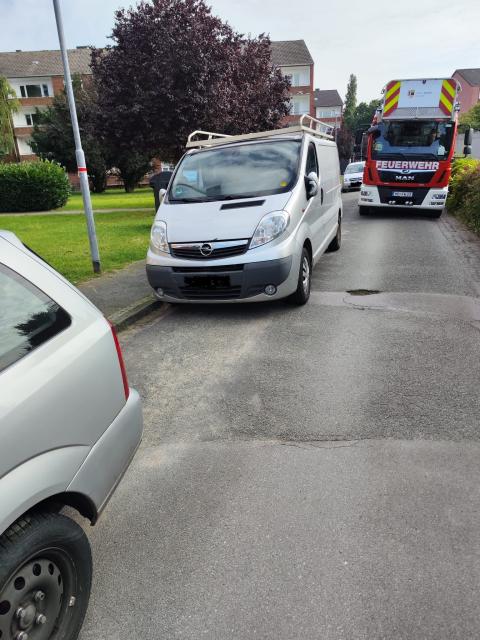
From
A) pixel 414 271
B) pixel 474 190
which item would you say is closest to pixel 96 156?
pixel 474 190

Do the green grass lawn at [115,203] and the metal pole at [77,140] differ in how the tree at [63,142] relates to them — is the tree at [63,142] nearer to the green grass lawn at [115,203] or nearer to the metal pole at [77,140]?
the green grass lawn at [115,203]

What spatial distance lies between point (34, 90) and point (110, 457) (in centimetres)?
6641

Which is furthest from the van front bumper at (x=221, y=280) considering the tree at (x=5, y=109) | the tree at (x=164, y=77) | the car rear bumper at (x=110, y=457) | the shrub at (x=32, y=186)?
the tree at (x=5, y=109)

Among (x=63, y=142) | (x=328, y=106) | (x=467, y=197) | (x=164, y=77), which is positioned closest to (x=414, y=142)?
(x=467, y=197)

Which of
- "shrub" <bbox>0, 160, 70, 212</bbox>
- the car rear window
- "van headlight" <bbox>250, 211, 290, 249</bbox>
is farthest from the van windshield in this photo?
"shrub" <bbox>0, 160, 70, 212</bbox>

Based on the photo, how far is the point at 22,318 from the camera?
195 centimetres

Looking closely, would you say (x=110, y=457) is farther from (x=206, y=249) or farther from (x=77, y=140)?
(x=77, y=140)

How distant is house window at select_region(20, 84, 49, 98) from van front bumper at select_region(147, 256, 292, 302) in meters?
61.8

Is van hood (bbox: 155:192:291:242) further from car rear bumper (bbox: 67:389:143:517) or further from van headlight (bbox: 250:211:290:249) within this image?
car rear bumper (bbox: 67:389:143:517)

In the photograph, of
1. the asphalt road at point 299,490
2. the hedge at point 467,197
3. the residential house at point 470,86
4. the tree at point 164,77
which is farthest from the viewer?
the residential house at point 470,86

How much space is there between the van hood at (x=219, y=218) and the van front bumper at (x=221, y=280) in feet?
1.18

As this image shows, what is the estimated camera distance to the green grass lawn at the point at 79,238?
375 inches

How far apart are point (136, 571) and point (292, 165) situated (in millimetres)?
5418

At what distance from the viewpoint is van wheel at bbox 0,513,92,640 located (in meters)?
1.62
